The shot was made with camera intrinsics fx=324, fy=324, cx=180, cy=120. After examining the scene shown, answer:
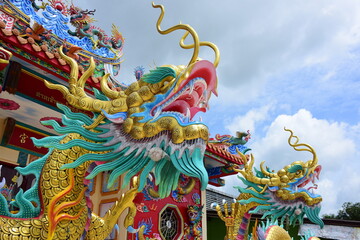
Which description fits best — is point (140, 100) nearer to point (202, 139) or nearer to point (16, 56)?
point (202, 139)

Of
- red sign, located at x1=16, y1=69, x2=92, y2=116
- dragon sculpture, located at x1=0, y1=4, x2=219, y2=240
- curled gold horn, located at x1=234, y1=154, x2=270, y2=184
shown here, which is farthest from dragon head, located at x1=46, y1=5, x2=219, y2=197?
curled gold horn, located at x1=234, y1=154, x2=270, y2=184

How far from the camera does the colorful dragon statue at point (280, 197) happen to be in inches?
180

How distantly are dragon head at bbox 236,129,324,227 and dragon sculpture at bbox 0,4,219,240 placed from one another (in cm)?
296

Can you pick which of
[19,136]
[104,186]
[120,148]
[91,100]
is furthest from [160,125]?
[104,186]

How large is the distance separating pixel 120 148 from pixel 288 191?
3328mm

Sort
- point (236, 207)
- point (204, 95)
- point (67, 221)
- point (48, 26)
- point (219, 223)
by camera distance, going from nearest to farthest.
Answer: point (67, 221), point (204, 95), point (236, 207), point (48, 26), point (219, 223)

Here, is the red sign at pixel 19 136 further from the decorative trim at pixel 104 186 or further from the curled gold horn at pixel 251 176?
the curled gold horn at pixel 251 176

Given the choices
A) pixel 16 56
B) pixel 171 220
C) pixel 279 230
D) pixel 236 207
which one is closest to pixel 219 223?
pixel 171 220

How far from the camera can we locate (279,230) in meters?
3.91

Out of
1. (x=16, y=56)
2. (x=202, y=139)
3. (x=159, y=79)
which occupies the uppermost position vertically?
(x=16, y=56)

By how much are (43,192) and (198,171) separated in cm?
102

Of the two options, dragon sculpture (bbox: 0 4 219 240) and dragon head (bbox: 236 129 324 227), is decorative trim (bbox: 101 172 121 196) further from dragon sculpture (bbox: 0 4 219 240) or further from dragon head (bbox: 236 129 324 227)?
dragon sculpture (bbox: 0 4 219 240)

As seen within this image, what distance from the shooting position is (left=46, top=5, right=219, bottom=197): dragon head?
5.95 ft

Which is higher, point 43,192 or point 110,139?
point 110,139
